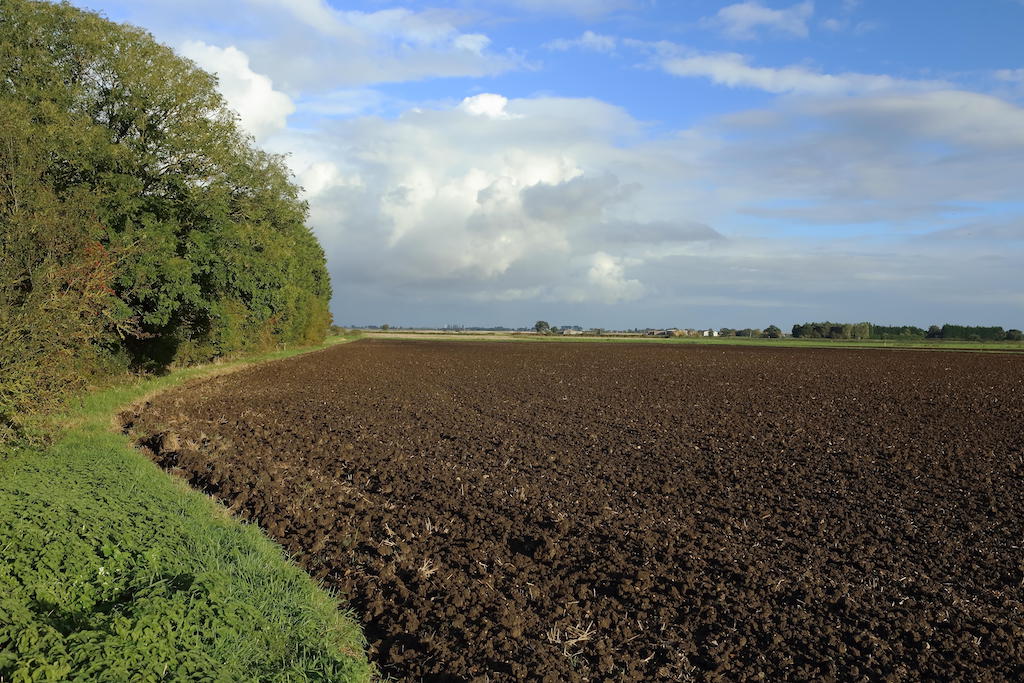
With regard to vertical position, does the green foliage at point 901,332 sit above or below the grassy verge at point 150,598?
above

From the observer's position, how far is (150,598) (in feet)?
21.3

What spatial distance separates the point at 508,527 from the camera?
10.1m

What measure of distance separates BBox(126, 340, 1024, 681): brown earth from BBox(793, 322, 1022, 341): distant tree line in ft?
449

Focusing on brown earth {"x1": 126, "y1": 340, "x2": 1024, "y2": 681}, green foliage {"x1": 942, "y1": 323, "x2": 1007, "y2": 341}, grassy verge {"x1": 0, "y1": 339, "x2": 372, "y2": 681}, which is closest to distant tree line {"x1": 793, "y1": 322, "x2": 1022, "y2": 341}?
green foliage {"x1": 942, "y1": 323, "x2": 1007, "y2": 341}

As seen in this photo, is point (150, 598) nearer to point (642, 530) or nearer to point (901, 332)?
point (642, 530)

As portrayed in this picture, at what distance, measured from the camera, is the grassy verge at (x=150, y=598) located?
564 cm

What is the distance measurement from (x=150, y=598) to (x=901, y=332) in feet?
537

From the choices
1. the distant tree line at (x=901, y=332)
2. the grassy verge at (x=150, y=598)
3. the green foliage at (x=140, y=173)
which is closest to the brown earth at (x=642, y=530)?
the grassy verge at (x=150, y=598)

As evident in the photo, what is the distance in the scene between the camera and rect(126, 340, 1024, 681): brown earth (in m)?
6.63

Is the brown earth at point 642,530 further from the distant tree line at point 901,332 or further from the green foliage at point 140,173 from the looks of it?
the distant tree line at point 901,332

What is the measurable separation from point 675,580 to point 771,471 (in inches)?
266

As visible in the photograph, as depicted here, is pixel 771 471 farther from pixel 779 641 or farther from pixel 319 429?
pixel 319 429

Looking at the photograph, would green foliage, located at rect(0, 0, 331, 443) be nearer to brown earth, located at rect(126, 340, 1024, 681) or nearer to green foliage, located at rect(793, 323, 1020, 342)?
→ brown earth, located at rect(126, 340, 1024, 681)

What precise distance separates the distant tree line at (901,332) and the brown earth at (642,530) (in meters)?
137
